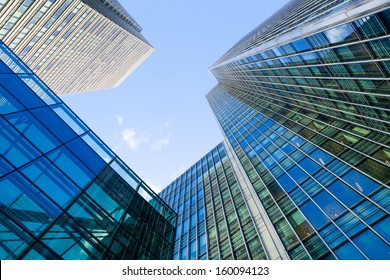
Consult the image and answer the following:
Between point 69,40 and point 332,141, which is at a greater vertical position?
point 69,40

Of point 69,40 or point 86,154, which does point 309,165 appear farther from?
point 69,40

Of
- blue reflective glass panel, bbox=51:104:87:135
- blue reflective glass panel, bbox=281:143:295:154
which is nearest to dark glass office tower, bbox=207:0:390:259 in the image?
blue reflective glass panel, bbox=281:143:295:154

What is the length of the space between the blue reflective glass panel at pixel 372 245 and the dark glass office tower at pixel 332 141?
0.05m

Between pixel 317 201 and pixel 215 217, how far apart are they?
16390 mm

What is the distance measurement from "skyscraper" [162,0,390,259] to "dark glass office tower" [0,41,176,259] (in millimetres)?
11165

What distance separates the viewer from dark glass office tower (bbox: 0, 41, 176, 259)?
35.1 feet

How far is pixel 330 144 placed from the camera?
27.2m

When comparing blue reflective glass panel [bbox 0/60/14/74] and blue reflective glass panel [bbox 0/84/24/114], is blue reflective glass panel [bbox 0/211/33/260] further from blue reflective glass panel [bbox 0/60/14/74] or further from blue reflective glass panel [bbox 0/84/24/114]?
blue reflective glass panel [bbox 0/60/14/74]

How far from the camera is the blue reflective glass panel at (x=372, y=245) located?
1579 cm

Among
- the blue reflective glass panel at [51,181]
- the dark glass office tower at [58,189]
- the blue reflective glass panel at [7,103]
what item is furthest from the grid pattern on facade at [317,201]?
the blue reflective glass panel at [7,103]

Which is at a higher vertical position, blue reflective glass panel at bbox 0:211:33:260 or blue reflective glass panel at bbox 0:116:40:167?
blue reflective glass panel at bbox 0:116:40:167

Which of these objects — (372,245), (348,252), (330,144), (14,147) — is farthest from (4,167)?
(330,144)

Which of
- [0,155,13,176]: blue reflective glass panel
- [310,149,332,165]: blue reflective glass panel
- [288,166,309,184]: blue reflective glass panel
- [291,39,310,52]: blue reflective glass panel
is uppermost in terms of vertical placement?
[0,155,13,176]: blue reflective glass panel
